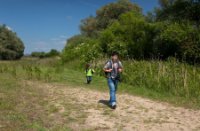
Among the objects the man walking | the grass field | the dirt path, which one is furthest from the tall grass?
the man walking

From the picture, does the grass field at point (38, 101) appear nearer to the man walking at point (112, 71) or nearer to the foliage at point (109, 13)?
the man walking at point (112, 71)

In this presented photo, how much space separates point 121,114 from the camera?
856 cm

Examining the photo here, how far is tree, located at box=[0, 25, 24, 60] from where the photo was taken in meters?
53.5

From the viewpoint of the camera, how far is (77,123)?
777 cm

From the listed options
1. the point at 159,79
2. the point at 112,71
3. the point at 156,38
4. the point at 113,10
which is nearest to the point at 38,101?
the point at 112,71

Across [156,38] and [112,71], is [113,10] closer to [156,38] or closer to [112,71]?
[156,38]

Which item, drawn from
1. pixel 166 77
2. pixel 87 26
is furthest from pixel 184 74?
pixel 87 26

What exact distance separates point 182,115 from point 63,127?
3361 mm

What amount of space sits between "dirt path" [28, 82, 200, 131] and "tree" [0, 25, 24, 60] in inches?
1748


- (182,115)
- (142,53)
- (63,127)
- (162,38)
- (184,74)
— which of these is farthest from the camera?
(142,53)

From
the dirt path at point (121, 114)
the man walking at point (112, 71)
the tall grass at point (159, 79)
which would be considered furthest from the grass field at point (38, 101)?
the man walking at point (112, 71)

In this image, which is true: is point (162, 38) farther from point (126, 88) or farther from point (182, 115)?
point (182, 115)

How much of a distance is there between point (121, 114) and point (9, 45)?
49602 millimetres

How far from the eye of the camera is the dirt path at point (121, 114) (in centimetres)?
748
